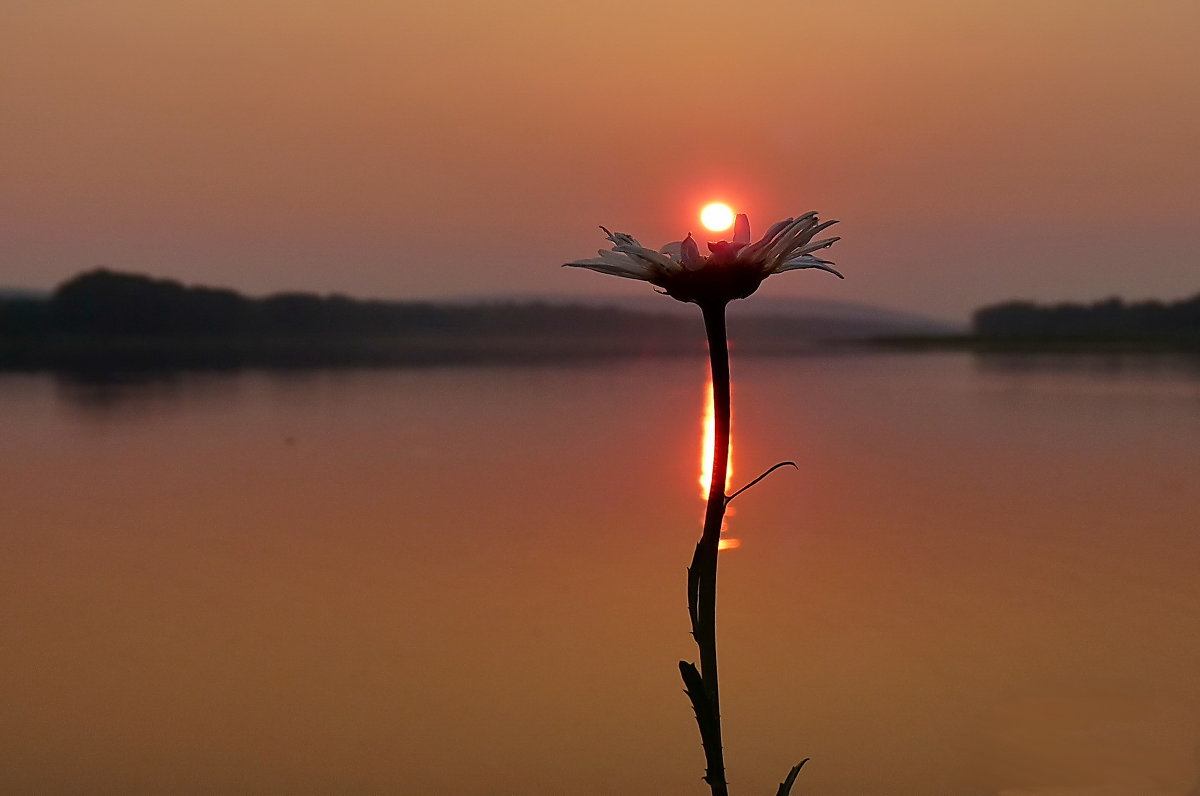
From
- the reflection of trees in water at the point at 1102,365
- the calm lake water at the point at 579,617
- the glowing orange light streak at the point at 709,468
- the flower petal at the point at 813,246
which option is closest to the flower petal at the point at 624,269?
the flower petal at the point at 813,246

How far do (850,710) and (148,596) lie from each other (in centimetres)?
525

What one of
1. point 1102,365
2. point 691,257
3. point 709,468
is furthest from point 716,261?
point 1102,365

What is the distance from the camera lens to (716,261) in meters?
2.48

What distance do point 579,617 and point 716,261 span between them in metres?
5.68

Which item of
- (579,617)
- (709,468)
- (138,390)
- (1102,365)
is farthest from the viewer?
(1102,365)

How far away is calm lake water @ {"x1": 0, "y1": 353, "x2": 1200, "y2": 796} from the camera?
5.61 metres

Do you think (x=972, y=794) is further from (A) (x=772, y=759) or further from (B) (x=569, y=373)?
(B) (x=569, y=373)

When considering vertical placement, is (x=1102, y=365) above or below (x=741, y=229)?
below

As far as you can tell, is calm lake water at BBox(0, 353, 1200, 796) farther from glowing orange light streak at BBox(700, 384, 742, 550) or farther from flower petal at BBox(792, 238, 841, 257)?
flower petal at BBox(792, 238, 841, 257)

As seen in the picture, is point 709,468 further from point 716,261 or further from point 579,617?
point 716,261

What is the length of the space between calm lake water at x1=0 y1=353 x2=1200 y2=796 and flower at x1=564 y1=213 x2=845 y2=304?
335 cm

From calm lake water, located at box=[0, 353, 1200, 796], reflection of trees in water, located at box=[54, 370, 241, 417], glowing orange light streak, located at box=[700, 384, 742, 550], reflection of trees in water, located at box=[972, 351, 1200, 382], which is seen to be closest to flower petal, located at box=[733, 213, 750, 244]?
glowing orange light streak, located at box=[700, 384, 742, 550]

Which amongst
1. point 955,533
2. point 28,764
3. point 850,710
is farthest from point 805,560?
point 28,764

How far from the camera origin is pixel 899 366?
1831 inches
